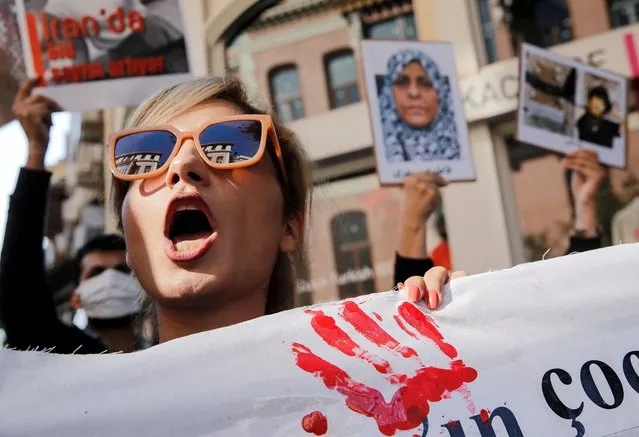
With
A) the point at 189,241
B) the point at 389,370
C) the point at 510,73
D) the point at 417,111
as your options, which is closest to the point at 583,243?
the point at 417,111

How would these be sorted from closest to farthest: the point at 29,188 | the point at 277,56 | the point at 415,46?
the point at 29,188 < the point at 415,46 < the point at 277,56

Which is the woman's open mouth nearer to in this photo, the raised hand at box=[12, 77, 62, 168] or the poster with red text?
the raised hand at box=[12, 77, 62, 168]

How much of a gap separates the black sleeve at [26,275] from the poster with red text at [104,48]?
106 cm

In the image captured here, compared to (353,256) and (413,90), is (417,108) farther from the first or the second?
(353,256)

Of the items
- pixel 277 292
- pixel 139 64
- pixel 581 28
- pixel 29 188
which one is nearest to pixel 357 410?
pixel 277 292

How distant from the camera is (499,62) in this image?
4.71 meters

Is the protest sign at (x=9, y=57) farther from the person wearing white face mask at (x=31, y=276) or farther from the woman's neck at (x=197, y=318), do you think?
the woman's neck at (x=197, y=318)

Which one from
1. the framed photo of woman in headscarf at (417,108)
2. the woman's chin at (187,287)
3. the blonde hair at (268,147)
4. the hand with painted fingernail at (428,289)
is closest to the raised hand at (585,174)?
the framed photo of woman in headscarf at (417,108)

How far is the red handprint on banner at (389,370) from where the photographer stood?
1.08 m

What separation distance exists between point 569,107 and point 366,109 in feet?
5.38

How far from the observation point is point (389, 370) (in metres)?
1.12

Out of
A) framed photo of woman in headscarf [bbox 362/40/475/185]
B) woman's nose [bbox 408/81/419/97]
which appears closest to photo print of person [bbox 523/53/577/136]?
framed photo of woman in headscarf [bbox 362/40/475/185]

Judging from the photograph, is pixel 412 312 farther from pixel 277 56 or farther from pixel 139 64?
pixel 277 56

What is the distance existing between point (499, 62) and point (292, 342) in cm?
387
